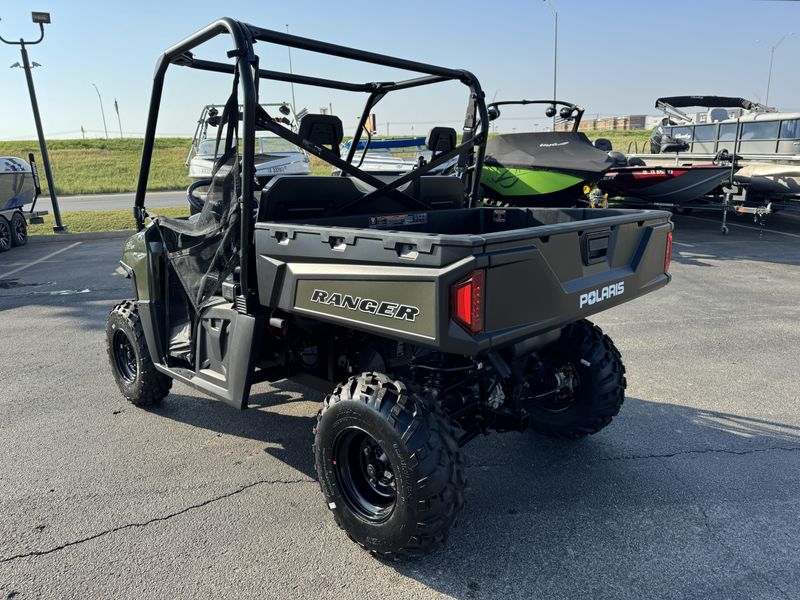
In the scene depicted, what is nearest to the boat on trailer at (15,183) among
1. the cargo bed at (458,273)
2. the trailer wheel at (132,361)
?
the trailer wheel at (132,361)

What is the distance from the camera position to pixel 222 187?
309cm

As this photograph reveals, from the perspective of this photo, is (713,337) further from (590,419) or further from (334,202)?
(334,202)

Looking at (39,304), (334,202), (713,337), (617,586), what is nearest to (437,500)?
(617,586)

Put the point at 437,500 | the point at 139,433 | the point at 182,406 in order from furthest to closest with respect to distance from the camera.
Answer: the point at 182,406 < the point at 139,433 < the point at 437,500

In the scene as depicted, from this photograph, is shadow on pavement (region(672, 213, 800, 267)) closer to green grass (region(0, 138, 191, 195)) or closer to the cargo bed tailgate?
the cargo bed tailgate

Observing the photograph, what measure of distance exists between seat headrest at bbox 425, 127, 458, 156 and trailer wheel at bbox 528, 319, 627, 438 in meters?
1.49

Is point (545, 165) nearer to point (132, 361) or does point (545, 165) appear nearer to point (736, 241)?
point (736, 241)

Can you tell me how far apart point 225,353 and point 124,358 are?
1.54m

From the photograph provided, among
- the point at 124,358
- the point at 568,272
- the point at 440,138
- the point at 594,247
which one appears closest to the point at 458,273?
the point at 568,272

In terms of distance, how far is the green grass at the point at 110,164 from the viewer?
30312mm

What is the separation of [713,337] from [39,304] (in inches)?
296

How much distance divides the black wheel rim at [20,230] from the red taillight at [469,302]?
12766 millimetres

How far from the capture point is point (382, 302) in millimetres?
2248

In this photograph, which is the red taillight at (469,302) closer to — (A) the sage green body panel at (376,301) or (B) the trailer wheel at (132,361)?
(A) the sage green body panel at (376,301)
